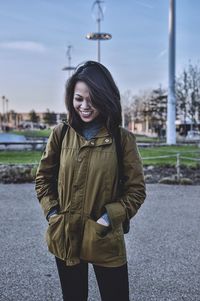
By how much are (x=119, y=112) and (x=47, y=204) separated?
2.16 feet

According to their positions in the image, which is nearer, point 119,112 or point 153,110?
point 119,112

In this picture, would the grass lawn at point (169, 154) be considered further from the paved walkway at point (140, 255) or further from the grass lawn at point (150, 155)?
the paved walkway at point (140, 255)

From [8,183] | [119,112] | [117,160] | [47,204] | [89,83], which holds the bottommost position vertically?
[8,183]

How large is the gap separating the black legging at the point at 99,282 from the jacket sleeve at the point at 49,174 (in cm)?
33

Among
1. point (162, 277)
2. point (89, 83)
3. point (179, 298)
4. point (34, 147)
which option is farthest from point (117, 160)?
point (34, 147)

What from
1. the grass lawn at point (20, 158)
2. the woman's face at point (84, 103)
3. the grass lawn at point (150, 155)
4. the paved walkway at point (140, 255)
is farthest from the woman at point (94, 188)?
the grass lawn at point (20, 158)

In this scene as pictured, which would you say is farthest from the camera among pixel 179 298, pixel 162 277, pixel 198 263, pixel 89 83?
pixel 198 263

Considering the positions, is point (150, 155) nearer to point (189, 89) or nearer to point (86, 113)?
point (86, 113)

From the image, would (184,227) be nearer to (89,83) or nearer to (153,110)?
(89,83)

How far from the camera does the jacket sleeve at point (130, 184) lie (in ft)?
6.70

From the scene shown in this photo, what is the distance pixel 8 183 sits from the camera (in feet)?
31.5

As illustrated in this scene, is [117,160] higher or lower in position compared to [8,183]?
higher

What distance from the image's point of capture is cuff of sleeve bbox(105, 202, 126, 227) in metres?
2.00

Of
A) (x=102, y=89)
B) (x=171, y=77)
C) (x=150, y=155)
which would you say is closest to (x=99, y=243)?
(x=102, y=89)
